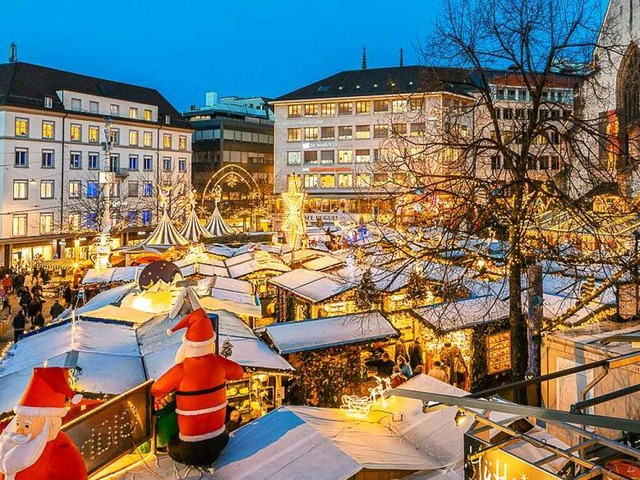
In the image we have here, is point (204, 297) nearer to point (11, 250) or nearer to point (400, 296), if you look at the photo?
point (400, 296)

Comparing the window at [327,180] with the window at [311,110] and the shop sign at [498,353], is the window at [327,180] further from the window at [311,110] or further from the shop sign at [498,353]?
the shop sign at [498,353]

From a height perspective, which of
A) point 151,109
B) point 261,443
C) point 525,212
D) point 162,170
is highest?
point 151,109

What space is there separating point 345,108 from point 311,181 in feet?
27.2

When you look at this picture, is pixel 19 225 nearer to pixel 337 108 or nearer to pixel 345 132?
pixel 345 132

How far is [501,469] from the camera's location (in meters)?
3.41

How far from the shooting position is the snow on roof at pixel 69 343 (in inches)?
365

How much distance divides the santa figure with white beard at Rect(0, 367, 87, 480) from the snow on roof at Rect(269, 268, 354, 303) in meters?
11.9

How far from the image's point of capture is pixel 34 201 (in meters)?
42.9

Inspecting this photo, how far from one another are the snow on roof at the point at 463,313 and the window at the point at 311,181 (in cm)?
5043

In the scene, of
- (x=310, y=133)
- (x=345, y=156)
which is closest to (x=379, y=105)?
(x=345, y=156)

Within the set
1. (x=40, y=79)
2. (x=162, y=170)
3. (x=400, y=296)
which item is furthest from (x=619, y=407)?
(x=162, y=170)

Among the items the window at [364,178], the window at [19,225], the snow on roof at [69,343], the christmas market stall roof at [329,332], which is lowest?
the christmas market stall roof at [329,332]

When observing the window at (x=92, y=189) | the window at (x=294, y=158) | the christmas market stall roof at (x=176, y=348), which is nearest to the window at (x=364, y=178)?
the christmas market stall roof at (x=176, y=348)

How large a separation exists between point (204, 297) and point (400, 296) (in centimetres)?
601
